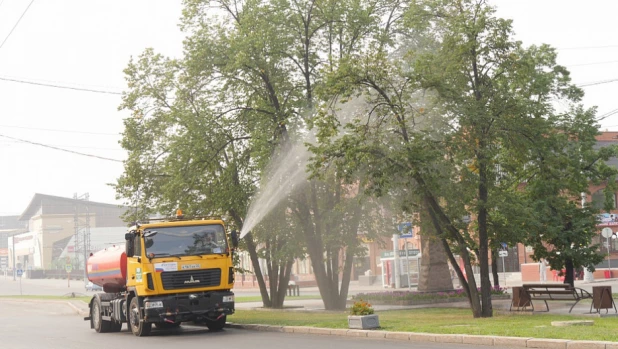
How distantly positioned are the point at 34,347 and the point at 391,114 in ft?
36.6

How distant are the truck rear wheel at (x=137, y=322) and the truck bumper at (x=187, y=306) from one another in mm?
600

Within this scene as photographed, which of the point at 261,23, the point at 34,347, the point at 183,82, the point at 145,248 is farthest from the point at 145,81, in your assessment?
the point at 34,347

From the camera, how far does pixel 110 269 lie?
25.8m

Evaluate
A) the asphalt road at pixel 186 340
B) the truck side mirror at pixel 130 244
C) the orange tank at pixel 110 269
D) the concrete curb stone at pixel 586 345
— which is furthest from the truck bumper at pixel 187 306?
the concrete curb stone at pixel 586 345

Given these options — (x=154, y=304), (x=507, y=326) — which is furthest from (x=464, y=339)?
(x=154, y=304)

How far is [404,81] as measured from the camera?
78.4ft

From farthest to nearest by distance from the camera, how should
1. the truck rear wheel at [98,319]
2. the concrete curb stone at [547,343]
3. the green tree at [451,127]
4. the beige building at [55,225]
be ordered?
1. the beige building at [55,225]
2. the truck rear wheel at [98,319]
3. the green tree at [451,127]
4. the concrete curb stone at [547,343]

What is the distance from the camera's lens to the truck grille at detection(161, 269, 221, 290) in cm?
2297

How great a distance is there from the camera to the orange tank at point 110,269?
2497 cm

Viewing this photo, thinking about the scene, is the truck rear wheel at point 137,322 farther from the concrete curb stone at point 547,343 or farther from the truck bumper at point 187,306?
the concrete curb stone at point 547,343

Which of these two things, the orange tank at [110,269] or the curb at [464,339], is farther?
the orange tank at [110,269]

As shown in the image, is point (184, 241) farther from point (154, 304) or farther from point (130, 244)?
point (154, 304)

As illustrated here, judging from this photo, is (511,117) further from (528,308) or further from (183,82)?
(183,82)

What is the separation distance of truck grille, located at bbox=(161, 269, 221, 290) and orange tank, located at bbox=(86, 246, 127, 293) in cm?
230
